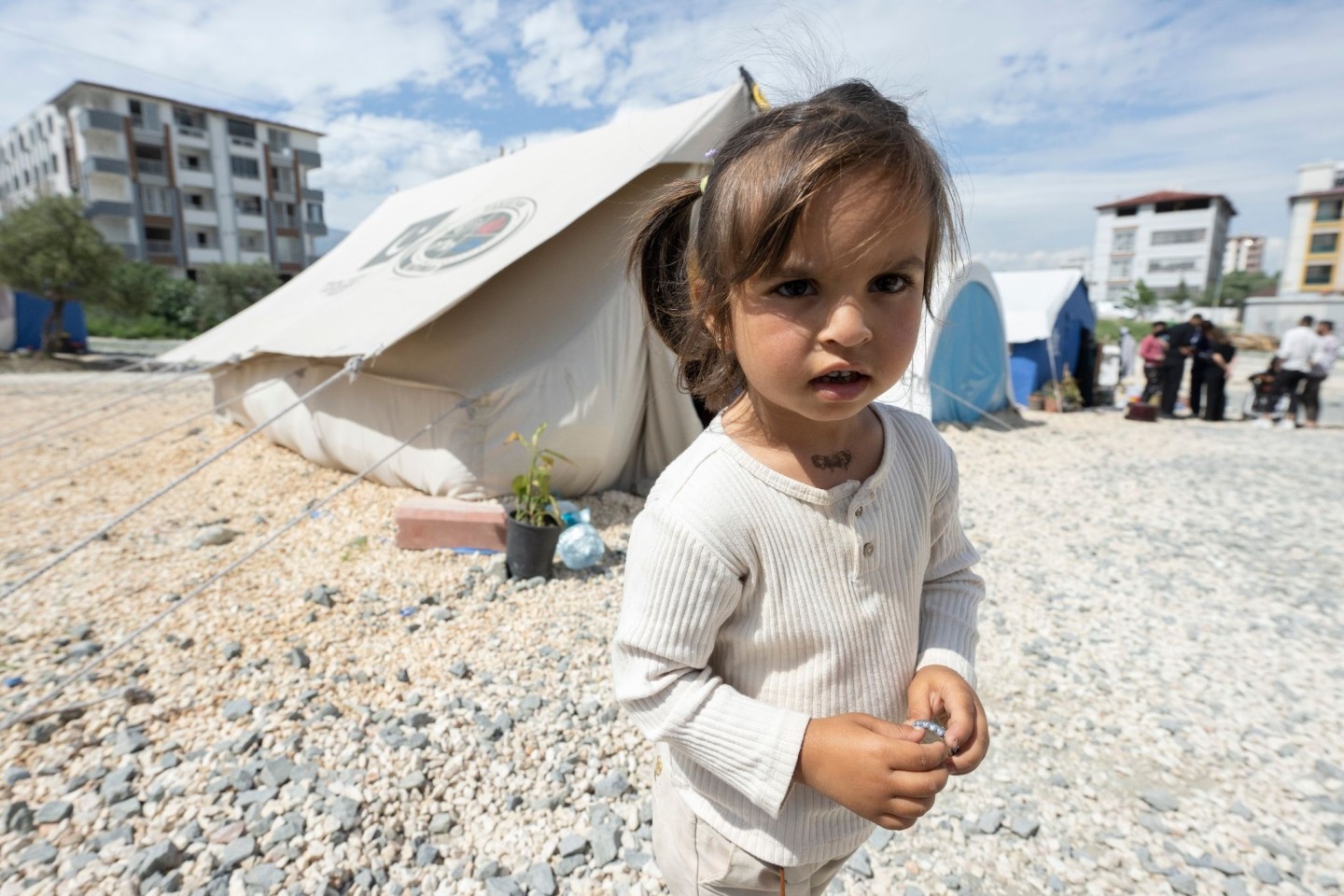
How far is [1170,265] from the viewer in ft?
208

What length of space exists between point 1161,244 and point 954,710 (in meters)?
78.9

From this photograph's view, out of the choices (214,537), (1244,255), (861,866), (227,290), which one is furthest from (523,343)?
(1244,255)

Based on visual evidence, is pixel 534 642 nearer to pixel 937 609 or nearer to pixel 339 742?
pixel 339 742

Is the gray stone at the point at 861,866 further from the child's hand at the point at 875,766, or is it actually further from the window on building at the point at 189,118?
the window on building at the point at 189,118

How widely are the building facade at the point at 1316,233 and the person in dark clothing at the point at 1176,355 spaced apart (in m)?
52.9

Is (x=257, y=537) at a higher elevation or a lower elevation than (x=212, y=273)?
lower

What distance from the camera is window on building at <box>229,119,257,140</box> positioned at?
42438 mm

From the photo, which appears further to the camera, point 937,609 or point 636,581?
point 937,609

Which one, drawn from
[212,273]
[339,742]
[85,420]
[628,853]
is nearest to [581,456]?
[339,742]

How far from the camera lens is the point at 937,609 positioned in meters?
1.19

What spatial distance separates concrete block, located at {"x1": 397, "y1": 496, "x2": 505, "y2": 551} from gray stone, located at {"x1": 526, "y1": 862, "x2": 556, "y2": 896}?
231cm

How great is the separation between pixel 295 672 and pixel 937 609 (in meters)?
2.71

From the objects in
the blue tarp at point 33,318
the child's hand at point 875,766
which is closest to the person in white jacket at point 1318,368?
the child's hand at point 875,766

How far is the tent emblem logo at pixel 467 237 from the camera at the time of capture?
4.71m
